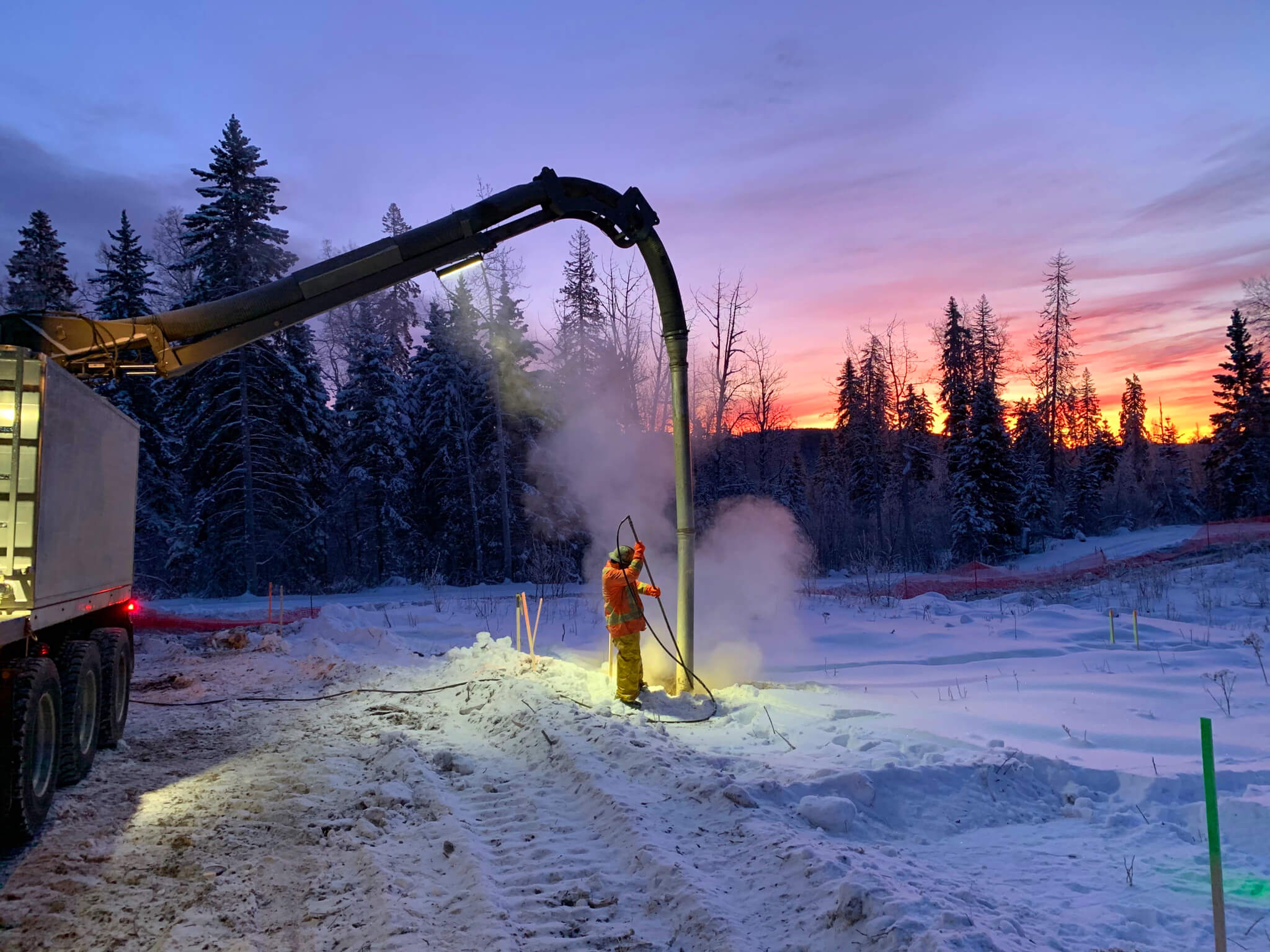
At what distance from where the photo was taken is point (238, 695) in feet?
34.9

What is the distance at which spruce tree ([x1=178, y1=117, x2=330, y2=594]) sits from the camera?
27.5 m

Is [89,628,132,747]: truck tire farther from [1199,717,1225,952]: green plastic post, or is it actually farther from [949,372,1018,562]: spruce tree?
[949,372,1018,562]: spruce tree

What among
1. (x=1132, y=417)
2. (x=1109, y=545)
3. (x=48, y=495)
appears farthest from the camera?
(x=1132, y=417)

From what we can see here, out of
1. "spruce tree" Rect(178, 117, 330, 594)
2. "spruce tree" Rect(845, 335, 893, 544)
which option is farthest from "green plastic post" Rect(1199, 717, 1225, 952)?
"spruce tree" Rect(845, 335, 893, 544)

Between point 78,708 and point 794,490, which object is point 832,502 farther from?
point 78,708

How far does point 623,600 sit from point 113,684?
5.31m

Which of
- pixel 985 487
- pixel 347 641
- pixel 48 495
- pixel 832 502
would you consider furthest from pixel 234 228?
pixel 832 502

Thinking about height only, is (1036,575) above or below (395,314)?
below

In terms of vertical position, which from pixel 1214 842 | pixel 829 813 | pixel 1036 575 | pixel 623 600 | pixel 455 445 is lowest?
pixel 829 813

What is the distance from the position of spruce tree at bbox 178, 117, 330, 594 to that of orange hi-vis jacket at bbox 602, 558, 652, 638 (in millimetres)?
22051

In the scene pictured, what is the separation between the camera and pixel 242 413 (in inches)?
1086

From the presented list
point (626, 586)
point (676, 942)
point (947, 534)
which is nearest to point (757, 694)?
point (626, 586)

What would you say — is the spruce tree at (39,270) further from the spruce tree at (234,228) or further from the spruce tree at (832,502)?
the spruce tree at (832,502)

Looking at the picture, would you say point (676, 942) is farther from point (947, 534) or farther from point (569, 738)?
point (947, 534)
